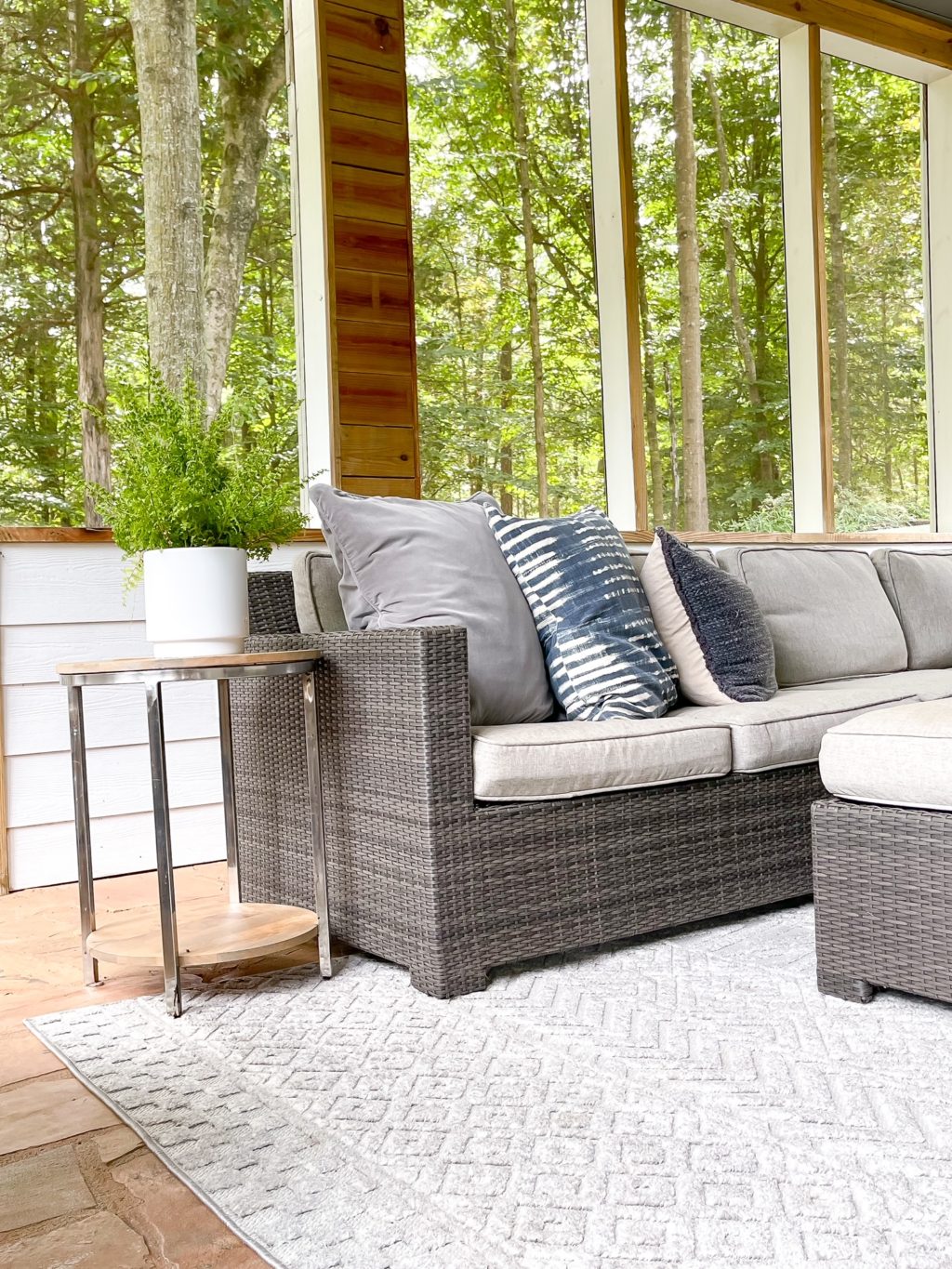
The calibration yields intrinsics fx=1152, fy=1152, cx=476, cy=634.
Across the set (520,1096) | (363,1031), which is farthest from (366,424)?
(520,1096)

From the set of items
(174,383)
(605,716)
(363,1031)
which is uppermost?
(174,383)

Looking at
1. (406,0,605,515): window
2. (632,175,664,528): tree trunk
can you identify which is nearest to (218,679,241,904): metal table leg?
(406,0,605,515): window

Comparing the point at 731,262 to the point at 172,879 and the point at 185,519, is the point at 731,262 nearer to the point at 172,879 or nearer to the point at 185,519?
the point at 185,519

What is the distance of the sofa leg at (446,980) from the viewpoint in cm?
205

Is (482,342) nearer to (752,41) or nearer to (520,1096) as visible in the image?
(752,41)

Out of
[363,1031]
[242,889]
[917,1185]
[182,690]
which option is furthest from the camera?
[182,690]

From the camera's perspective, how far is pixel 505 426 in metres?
5.86

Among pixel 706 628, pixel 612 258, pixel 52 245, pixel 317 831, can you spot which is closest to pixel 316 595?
pixel 317 831

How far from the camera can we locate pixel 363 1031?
6.23ft

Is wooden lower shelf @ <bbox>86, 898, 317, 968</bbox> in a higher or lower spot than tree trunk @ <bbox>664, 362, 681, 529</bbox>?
lower

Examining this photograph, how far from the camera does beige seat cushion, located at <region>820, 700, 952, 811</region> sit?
185cm

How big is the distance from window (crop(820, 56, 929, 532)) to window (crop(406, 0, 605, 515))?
142cm

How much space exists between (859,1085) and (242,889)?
1.51 meters

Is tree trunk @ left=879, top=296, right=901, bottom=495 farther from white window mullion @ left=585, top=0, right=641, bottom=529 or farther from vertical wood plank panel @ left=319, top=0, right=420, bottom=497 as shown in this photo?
vertical wood plank panel @ left=319, top=0, right=420, bottom=497
